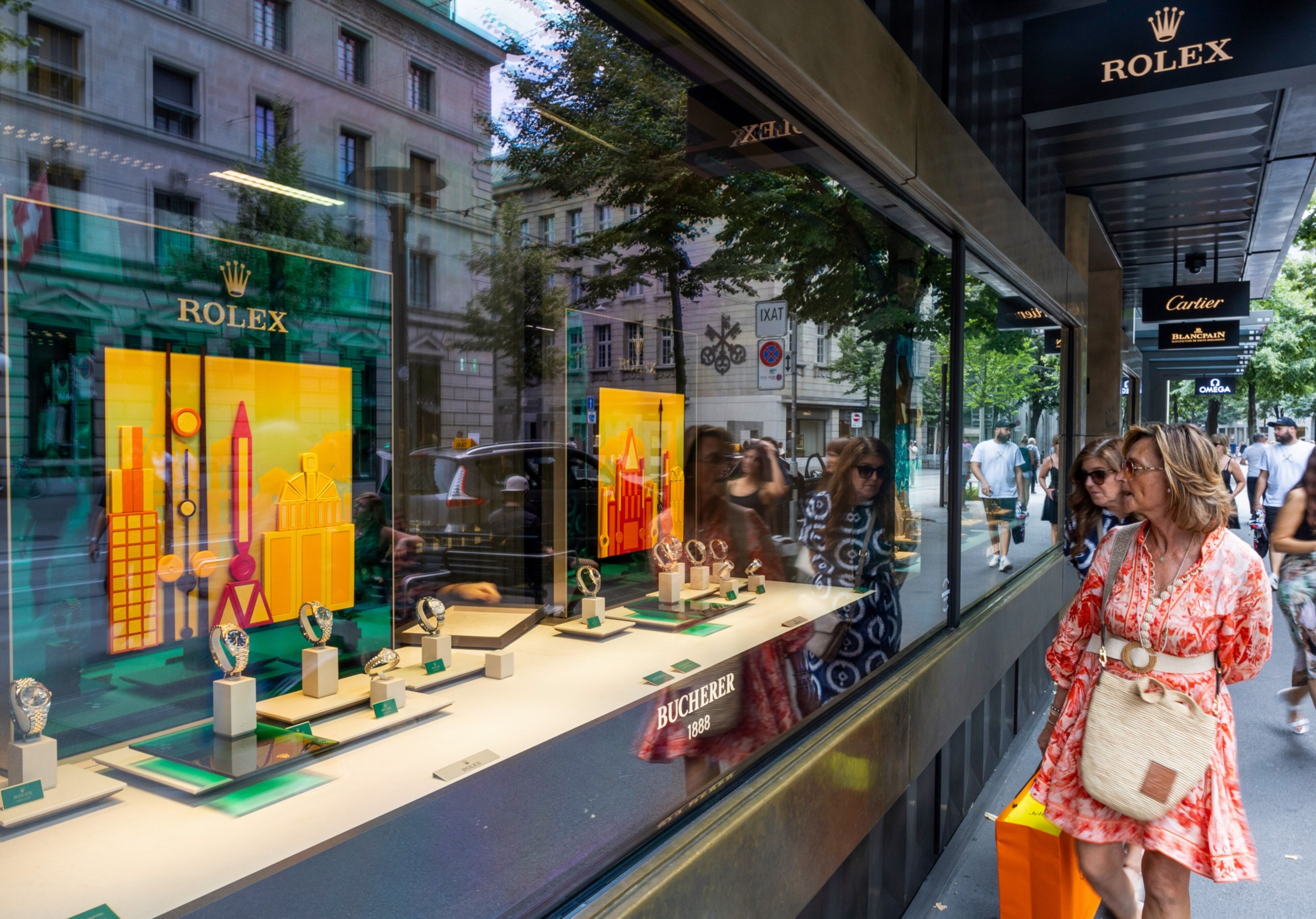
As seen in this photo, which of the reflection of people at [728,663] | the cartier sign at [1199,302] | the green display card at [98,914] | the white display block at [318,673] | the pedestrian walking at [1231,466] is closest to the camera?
the green display card at [98,914]

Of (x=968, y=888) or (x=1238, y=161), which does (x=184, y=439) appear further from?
(x=1238, y=161)

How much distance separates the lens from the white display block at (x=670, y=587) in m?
3.21

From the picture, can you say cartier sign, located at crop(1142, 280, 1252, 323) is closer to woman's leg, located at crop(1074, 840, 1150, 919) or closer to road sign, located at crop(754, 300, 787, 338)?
road sign, located at crop(754, 300, 787, 338)

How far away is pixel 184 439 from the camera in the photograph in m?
1.91

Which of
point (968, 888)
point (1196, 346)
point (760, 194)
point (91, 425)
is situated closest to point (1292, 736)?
point (968, 888)

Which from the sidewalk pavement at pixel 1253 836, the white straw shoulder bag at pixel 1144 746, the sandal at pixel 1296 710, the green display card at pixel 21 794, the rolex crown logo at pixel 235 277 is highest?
the rolex crown logo at pixel 235 277

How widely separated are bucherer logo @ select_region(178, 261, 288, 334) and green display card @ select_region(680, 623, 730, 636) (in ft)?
5.10

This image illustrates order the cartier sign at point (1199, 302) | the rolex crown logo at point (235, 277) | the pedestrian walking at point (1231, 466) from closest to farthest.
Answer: the rolex crown logo at point (235, 277), the cartier sign at point (1199, 302), the pedestrian walking at point (1231, 466)

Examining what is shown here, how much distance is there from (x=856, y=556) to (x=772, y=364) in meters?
0.96

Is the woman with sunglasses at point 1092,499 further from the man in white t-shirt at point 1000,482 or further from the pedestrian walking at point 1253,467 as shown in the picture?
the pedestrian walking at point 1253,467

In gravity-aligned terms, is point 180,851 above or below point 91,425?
below

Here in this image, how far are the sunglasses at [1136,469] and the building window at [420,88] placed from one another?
2301 mm

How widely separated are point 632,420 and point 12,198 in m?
2.18

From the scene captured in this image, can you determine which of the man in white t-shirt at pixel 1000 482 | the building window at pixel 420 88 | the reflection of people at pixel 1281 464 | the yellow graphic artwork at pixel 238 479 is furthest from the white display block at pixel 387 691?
the reflection of people at pixel 1281 464
